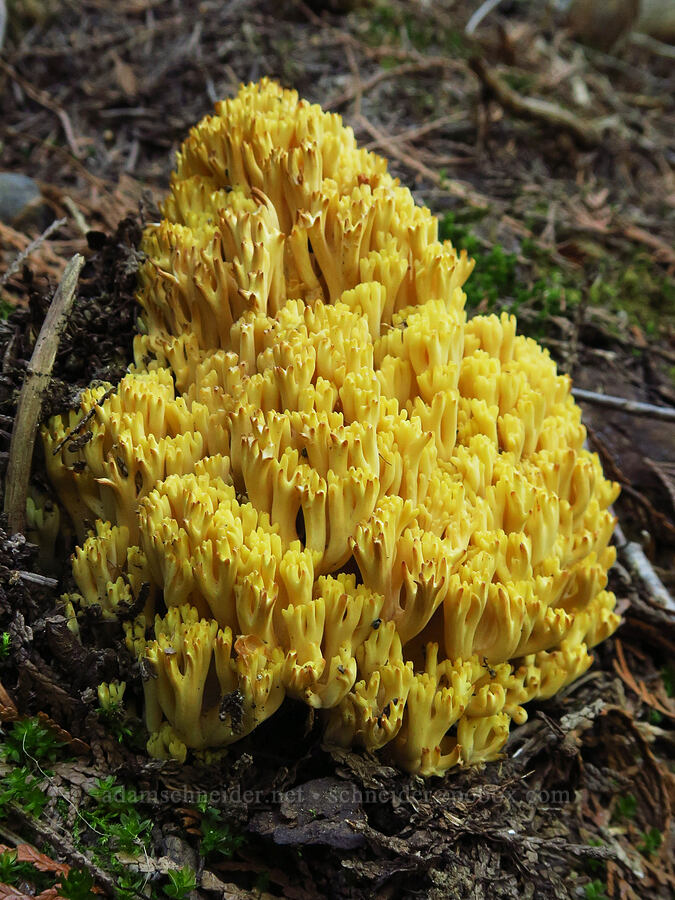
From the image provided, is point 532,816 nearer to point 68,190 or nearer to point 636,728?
point 636,728

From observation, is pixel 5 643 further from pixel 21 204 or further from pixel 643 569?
pixel 21 204

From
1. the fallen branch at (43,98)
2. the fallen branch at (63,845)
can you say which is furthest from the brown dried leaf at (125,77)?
the fallen branch at (63,845)

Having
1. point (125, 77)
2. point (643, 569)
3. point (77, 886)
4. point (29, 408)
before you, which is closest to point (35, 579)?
point (29, 408)

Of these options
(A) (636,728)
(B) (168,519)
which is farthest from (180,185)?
(A) (636,728)

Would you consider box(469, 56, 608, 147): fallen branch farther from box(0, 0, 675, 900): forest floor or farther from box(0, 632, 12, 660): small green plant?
box(0, 632, 12, 660): small green plant

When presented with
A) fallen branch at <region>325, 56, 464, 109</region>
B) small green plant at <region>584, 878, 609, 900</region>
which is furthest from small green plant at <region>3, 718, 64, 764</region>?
fallen branch at <region>325, 56, 464, 109</region>

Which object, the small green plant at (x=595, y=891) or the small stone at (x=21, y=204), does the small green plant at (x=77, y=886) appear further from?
the small stone at (x=21, y=204)
